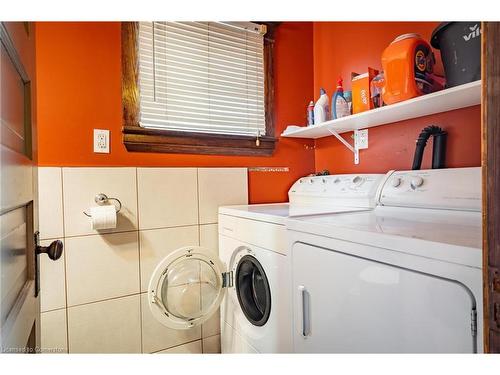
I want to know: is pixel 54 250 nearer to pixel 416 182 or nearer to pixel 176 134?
pixel 176 134

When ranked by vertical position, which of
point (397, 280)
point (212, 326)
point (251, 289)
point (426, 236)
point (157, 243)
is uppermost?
point (426, 236)

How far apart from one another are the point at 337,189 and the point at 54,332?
66.0 inches

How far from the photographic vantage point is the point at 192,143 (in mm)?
1733

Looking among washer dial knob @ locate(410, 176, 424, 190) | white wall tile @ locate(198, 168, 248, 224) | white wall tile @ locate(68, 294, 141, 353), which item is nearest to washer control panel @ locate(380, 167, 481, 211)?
washer dial knob @ locate(410, 176, 424, 190)

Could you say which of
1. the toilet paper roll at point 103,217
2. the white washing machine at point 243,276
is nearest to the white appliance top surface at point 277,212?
the white washing machine at point 243,276

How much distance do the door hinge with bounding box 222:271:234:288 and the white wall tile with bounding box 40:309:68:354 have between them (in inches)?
32.3

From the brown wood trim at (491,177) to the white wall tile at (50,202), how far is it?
64.5 inches

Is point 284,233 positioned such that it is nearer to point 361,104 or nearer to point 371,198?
point 371,198

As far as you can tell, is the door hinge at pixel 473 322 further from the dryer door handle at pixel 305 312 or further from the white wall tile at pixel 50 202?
the white wall tile at pixel 50 202

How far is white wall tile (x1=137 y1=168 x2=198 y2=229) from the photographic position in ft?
5.18

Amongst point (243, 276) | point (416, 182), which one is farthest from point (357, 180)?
point (243, 276)

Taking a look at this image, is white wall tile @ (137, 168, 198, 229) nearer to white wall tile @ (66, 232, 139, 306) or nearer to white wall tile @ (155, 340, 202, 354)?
white wall tile @ (66, 232, 139, 306)

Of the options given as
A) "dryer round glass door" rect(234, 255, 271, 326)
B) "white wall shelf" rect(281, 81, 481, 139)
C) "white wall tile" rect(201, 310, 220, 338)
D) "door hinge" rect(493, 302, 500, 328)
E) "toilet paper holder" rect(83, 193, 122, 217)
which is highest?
"white wall shelf" rect(281, 81, 481, 139)

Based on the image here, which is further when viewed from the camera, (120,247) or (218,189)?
(218,189)
